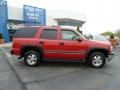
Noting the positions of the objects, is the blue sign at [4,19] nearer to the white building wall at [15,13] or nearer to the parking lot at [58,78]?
the white building wall at [15,13]

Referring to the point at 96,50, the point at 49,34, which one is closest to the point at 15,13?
the point at 49,34

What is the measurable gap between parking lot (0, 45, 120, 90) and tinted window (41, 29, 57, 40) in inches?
53.8

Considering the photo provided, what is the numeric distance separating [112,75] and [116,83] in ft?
3.91

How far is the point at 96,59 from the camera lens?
32.2ft

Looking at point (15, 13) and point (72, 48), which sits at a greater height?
point (15, 13)

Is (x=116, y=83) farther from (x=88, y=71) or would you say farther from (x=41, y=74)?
(x=41, y=74)

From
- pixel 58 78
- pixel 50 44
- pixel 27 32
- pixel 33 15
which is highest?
pixel 33 15

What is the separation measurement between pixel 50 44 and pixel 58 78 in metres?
2.45

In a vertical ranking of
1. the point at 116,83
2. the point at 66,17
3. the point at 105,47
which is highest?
the point at 66,17

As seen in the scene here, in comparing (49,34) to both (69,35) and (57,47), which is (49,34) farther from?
(69,35)

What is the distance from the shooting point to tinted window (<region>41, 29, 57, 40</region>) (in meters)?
9.80

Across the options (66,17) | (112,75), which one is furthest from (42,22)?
(112,75)

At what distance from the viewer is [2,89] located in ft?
20.3

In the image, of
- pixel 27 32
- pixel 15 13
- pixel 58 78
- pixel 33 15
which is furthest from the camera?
pixel 33 15
